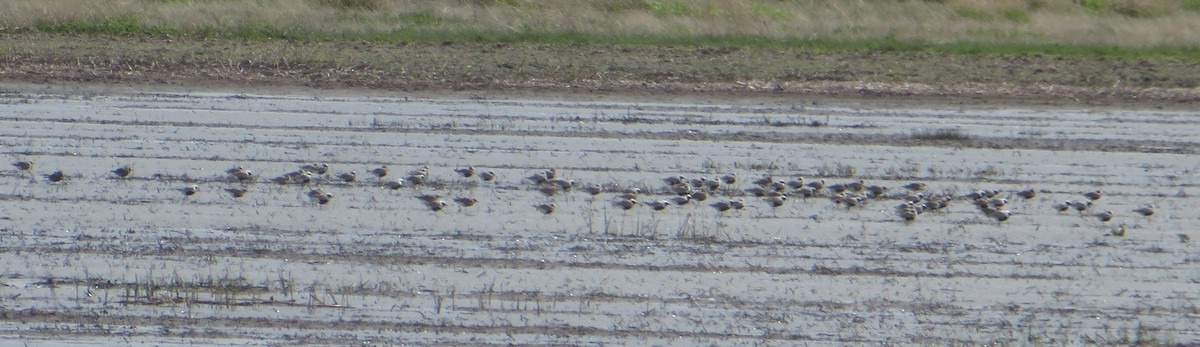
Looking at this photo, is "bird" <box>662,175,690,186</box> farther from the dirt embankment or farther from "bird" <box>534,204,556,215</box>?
the dirt embankment

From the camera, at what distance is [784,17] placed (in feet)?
58.4

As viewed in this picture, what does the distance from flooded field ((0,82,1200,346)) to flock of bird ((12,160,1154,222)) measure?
3 cm

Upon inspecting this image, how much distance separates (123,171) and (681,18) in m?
9.58

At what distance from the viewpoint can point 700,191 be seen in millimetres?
9180

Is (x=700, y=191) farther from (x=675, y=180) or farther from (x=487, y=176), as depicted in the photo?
(x=487, y=176)

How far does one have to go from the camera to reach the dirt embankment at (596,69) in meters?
12.7

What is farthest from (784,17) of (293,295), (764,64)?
(293,295)

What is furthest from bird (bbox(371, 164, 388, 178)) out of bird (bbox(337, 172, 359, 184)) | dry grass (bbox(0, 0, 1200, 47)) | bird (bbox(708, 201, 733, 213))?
dry grass (bbox(0, 0, 1200, 47))

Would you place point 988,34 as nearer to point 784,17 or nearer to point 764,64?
point 784,17

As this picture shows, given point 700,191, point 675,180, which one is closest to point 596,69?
point 675,180

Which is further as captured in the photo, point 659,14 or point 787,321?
point 659,14

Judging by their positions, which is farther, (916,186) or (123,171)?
(916,186)

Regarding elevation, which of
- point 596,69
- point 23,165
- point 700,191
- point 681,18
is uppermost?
point 700,191

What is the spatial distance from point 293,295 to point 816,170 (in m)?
4.24
